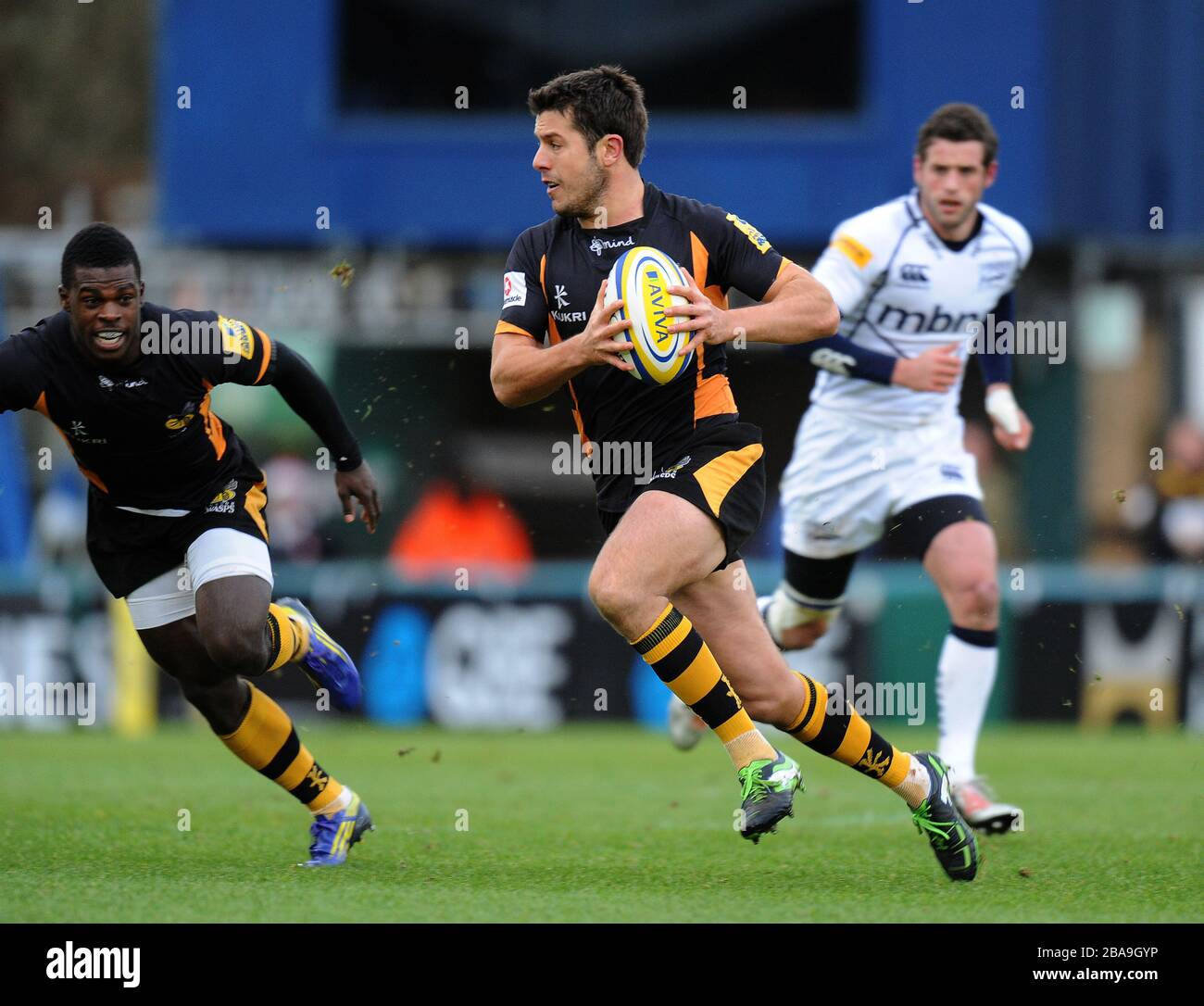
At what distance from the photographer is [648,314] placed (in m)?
5.55

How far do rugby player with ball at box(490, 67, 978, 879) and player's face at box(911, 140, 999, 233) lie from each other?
6.04ft

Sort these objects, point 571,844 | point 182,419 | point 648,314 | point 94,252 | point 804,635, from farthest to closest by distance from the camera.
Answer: point 804,635
point 571,844
point 182,419
point 94,252
point 648,314

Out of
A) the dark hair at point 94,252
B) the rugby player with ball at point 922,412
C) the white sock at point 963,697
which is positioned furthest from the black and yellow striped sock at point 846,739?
the dark hair at point 94,252

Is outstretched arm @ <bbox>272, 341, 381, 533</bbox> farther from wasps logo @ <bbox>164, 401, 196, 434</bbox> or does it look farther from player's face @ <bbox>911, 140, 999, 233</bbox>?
player's face @ <bbox>911, 140, 999, 233</bbox>

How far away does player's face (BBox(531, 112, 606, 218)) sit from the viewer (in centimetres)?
586

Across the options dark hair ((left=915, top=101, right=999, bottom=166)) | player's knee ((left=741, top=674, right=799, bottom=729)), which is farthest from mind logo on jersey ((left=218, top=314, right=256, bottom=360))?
dark hair ((left=915, top=101, right=999, bottom=166))

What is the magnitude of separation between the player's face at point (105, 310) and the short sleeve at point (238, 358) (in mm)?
277

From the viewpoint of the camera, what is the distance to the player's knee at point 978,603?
7.35m

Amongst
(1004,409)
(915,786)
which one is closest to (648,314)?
(915,786)

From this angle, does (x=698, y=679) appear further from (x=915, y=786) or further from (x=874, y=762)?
(x=915, y=786)

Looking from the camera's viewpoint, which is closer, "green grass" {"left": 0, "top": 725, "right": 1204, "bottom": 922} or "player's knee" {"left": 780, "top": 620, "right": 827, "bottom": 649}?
"green grass" {"left": 0, "top": 725, "right": 1204, "bottom": 922}

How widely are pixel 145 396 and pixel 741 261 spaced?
1.96m

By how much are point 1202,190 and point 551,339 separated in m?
12.3
